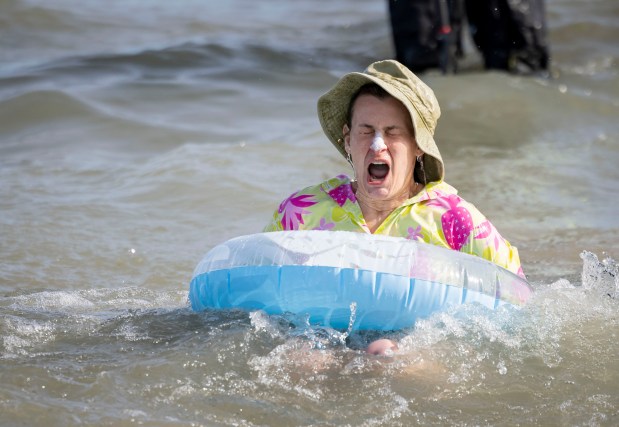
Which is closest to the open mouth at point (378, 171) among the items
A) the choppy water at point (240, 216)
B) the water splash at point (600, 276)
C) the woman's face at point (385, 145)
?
the woman's face at point (385, 145)

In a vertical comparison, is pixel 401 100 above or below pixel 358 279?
above

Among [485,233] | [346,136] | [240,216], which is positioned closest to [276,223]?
[346,136]

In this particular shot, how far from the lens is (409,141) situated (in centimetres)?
425

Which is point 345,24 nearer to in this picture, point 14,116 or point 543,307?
point 14,116

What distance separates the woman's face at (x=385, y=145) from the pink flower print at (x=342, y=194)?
0.52ft

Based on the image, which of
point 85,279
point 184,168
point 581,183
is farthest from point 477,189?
point 85,279

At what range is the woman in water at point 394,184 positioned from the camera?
4223 millimetres

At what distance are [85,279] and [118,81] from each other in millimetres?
5237

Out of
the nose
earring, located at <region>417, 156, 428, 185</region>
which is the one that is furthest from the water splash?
the nose

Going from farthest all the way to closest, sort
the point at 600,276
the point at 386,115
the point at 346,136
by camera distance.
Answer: the point at 600,276 → the point at 346,136 → the point at 386,115

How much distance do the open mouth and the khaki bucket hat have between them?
0.17m

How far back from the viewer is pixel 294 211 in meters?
4.43

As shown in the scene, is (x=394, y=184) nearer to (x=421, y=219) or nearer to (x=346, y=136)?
(x=421, y=219)

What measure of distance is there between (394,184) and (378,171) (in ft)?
0.26
